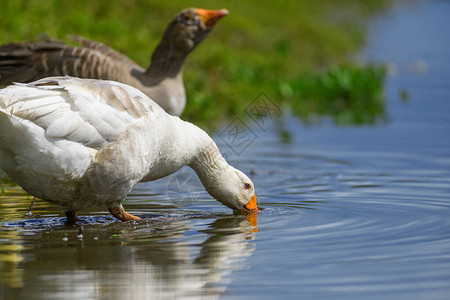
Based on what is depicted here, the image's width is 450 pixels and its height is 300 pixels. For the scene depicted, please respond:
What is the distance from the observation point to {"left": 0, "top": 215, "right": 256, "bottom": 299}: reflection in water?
465 centimetres

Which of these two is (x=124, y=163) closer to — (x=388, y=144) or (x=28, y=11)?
(x=388, y=144)

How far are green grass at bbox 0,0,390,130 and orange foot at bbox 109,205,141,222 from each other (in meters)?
5.01

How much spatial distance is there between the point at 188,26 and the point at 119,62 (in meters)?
1.00

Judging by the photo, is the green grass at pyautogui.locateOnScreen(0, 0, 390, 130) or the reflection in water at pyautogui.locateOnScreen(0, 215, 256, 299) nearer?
the reflection in water at pyautogui.locateOnScreen(0, 215, 256, 299)

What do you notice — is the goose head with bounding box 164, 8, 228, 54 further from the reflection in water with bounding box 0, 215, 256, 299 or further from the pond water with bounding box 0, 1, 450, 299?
the reflection in water with bounding box 0, 215, 256, 299

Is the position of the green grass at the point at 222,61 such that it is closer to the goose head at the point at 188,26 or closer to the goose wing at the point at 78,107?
the goose head at the point at 188,26

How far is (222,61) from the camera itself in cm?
1485

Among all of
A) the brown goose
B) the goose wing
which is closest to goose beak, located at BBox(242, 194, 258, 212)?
the goose wing

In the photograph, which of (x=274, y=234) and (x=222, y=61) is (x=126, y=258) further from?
(x=222, y=61)

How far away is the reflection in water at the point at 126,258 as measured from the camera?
183 inches

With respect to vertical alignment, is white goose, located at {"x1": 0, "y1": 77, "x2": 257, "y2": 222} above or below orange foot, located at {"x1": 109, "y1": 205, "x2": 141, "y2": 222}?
above

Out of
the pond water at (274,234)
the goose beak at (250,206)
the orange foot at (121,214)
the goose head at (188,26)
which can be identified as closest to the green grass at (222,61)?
the pond water at (274,234)

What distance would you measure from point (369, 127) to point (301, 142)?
60.1 inches

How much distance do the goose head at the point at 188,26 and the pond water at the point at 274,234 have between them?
55.6 inches
